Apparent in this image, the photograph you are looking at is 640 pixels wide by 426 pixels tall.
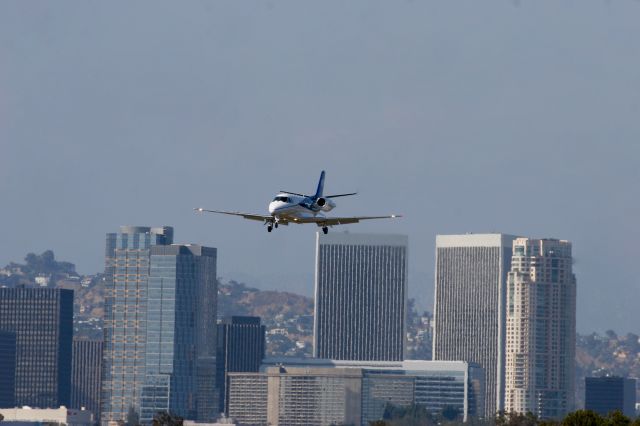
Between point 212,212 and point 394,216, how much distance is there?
53.2ft

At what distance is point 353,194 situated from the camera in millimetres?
195875

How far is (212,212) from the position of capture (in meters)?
195

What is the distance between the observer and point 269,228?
19888 centimetres

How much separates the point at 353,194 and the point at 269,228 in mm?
8433

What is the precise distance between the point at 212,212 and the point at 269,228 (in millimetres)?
6477

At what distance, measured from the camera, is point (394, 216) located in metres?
199

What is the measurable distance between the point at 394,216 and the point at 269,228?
1099cm

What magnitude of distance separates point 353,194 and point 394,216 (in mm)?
4931
